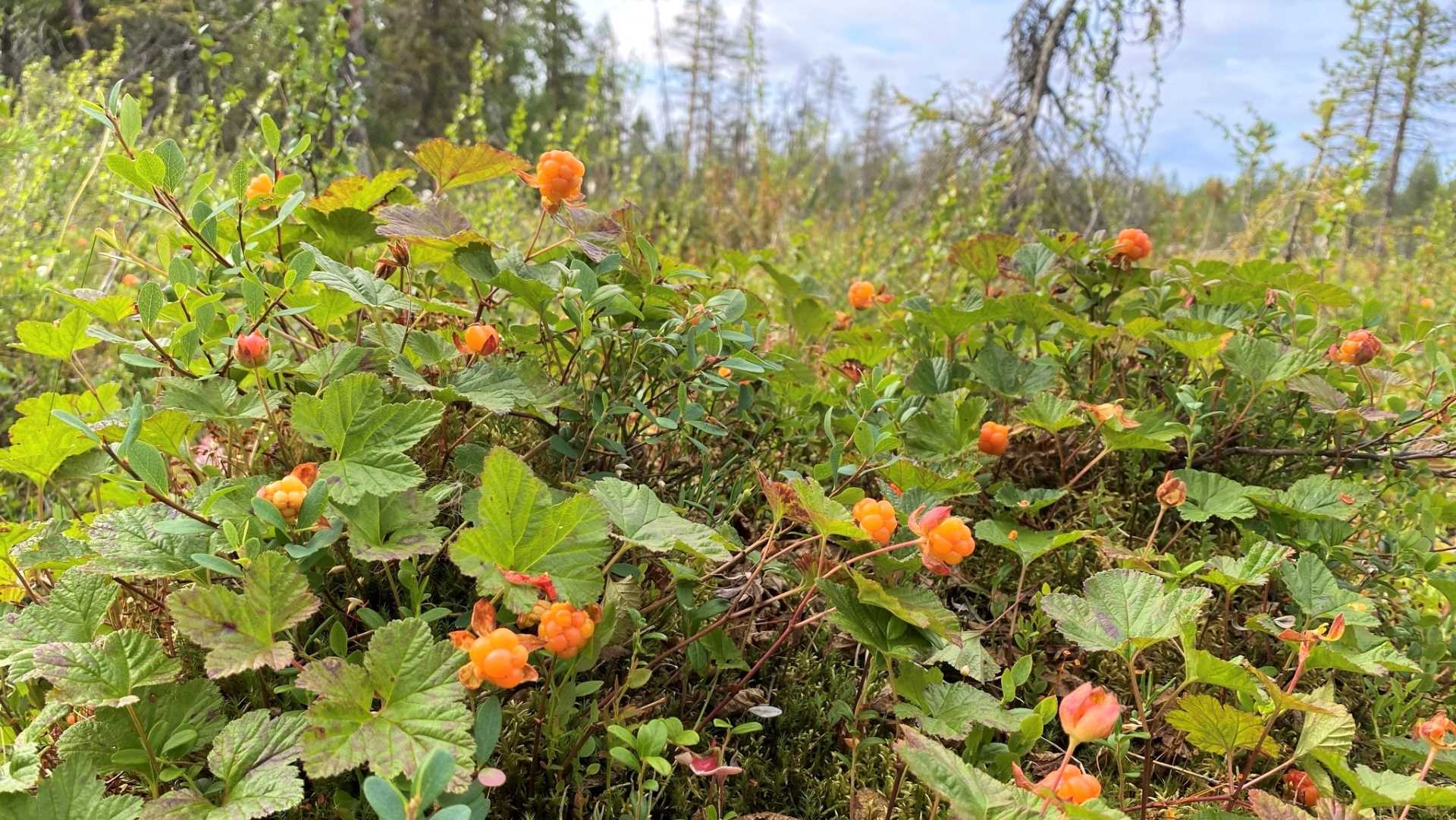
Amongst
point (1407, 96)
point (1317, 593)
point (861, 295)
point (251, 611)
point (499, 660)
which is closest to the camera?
point (499, 660)

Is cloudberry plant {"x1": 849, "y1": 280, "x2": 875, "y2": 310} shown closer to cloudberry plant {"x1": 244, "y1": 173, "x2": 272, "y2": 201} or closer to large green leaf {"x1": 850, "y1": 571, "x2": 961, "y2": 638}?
large green leaf {"x1": 850, "y1": 571, "x2": 961, "y2": 638}

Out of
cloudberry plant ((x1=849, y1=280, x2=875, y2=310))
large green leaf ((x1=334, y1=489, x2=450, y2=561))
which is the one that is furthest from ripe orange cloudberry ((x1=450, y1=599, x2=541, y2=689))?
cloudberry plant ((x1=849, y1=280, x2=875, y2=310))

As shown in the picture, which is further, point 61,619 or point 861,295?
point 861,295

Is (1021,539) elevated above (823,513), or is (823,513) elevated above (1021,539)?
(823,513)

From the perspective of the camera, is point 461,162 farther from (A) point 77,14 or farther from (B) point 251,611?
(A) point 77,14

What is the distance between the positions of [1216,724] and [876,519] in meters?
0.48

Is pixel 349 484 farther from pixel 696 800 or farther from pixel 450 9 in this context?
pixel 450 9

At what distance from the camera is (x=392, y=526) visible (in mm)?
861

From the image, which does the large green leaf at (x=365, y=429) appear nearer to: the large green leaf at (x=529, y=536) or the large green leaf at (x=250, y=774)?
the large green leaf at (x=529, y=536)

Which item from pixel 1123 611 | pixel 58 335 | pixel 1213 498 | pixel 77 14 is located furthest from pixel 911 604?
pixel 77 14

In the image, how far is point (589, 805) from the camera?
912 millimetres

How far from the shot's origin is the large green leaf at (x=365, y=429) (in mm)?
838

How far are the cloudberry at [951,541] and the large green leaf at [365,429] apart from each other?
56cm

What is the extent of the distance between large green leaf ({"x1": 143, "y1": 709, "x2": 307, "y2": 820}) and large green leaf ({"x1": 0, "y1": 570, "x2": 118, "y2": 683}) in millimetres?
242
